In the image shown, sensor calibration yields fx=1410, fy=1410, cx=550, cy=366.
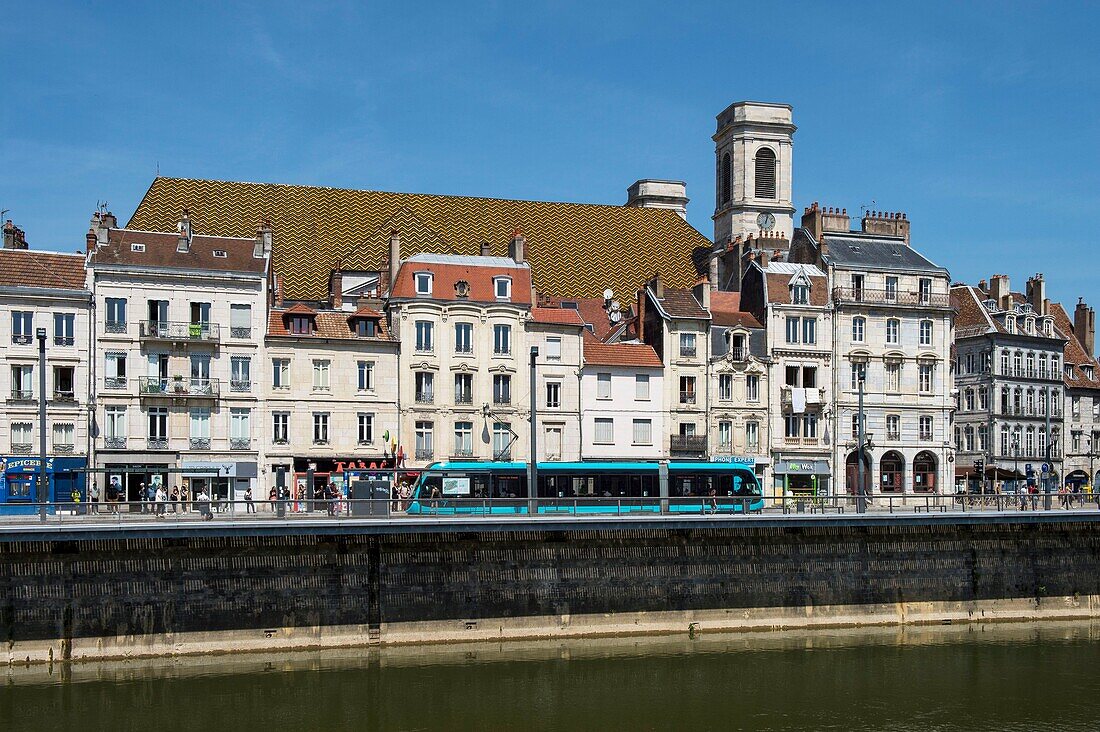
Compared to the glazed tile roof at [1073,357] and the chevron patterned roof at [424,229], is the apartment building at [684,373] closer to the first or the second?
the chevron patterned roof at [424,229]

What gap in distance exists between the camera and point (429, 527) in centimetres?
4122

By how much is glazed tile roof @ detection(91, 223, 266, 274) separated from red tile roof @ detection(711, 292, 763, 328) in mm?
21930

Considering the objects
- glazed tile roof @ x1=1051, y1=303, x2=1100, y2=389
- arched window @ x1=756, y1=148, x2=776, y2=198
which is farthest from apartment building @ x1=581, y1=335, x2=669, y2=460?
glazed tile roof @ x1=1051, y1=303, x2=1100, y2=389

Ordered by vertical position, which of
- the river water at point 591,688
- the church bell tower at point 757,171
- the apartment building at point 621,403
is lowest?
the river water at point 591,688

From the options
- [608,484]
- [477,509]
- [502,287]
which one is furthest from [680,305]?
[477,509]

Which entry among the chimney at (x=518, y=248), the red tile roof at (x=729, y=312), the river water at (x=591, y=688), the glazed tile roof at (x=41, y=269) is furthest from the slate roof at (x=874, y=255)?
the glazed tile roof at (x=41, y=269)

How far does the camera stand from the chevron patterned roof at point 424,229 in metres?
74.1

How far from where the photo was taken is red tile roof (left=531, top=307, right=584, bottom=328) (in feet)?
211

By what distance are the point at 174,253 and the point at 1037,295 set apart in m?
52.1

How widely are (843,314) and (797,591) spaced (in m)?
26.4

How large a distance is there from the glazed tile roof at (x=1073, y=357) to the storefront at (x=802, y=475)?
74.9ft

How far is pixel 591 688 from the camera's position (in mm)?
37750

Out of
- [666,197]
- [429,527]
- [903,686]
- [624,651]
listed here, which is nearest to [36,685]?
[429,527]

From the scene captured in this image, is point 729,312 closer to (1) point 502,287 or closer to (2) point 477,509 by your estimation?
(1) point 502,287
